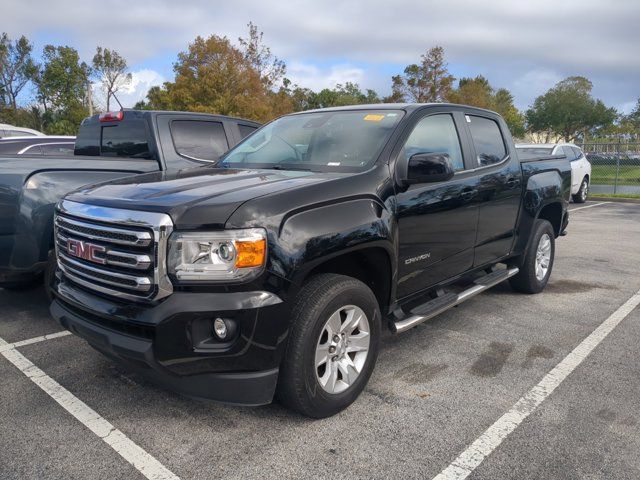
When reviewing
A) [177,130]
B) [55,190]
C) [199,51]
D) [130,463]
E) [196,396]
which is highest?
[199,51]

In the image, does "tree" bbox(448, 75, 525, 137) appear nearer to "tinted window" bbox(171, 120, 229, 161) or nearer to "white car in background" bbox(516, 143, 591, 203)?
"white car in background" bbox(516, 143, 591, 203)

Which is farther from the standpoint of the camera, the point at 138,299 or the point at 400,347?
the point at 400,347

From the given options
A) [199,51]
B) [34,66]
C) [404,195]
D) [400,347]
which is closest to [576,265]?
[400,347]

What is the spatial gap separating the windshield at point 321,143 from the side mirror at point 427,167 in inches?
10.3

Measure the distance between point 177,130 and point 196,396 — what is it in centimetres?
377

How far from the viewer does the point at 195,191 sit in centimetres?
294

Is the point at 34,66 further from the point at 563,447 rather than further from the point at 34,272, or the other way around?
the point at 563,447

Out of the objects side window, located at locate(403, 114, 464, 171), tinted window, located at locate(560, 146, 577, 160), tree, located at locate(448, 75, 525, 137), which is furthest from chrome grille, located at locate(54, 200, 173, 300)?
tree, located at locate(448, 75, 525, 137)

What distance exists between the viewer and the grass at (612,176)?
2332 cm

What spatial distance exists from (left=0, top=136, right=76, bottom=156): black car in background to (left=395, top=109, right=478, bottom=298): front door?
20.0ft

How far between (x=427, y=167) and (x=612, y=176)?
30.1 meters

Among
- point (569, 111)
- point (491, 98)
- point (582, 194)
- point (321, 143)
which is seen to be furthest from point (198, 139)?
point (569, 111)

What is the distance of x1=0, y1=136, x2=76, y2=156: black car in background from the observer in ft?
27.3

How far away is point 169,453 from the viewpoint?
2768 millimetres
